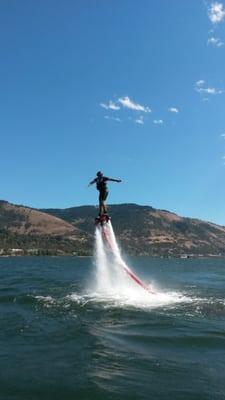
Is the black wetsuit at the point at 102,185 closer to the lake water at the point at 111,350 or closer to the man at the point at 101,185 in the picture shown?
the man at the point at 101,185

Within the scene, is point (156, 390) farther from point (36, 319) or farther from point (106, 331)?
point (36, 319)

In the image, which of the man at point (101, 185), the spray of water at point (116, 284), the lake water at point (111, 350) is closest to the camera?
the lake water at point (111, 350)

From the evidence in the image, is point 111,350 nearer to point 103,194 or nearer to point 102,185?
point 103,194

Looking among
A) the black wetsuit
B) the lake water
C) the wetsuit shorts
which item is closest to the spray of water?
the lake water

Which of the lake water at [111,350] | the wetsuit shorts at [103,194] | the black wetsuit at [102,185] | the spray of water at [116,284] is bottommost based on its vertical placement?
the lake water at [111,350]

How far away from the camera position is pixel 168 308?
35.5 meters

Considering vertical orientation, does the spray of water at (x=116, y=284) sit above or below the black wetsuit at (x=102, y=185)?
below

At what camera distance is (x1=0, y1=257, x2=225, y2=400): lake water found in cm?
1719

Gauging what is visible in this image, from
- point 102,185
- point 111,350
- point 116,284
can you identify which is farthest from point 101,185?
point 116,284

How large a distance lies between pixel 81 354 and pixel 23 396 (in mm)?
5572

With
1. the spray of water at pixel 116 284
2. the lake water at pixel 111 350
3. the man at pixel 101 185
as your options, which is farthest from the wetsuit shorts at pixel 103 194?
the lake water at pixel 111 350

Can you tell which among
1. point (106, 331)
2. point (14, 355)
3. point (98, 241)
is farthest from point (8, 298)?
point (14, 355)

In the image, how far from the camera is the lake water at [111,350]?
1719 centimetres

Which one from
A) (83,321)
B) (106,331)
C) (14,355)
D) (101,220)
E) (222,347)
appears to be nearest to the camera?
(14,355)
